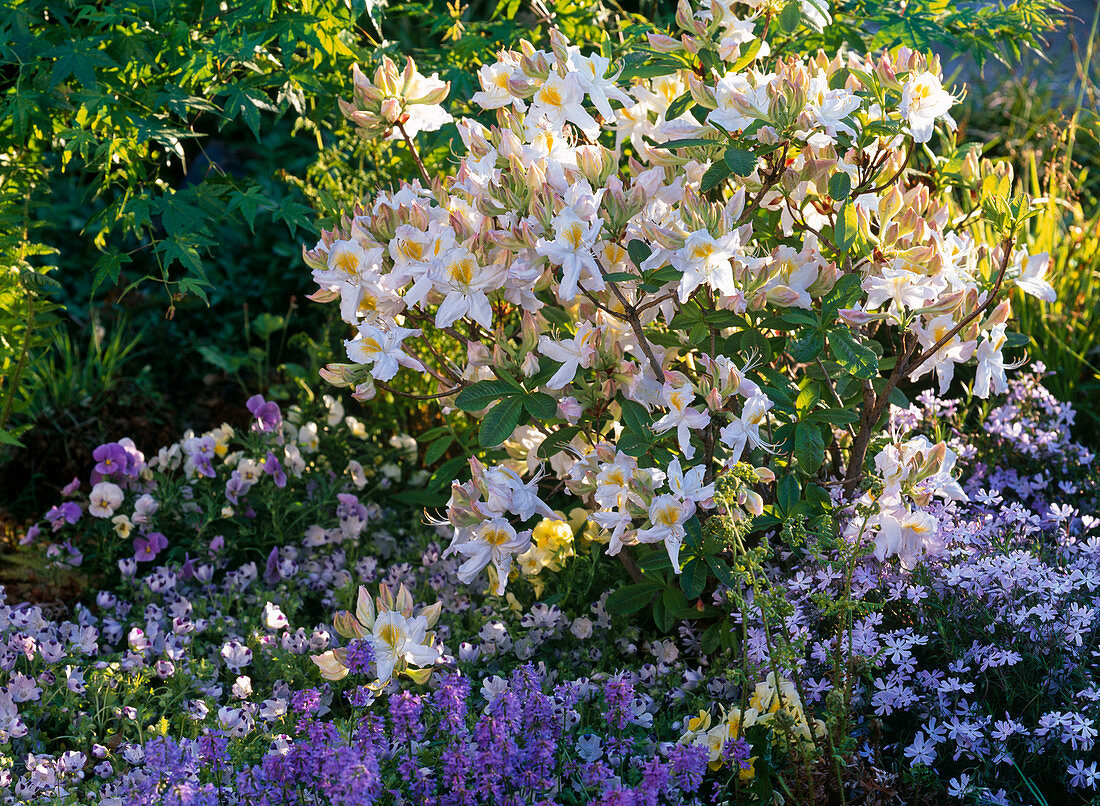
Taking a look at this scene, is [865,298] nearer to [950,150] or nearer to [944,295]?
[944,295]

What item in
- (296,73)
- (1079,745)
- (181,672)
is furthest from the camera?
(296,73)

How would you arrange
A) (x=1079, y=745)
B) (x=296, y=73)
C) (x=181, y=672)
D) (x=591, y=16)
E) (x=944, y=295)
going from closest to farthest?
(x=1079, y=745)
(x=944, y=295)
(x=181, y=672)
(x=296, y=73)
(x=591, y=16)

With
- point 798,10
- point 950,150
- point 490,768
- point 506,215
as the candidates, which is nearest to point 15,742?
point 490,768

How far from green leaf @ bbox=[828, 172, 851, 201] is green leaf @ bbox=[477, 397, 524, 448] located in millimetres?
745

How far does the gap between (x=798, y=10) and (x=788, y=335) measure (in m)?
0.71

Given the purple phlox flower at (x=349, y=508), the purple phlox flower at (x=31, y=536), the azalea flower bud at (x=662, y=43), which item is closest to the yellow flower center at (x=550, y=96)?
the azalea flower bud at (x=662, y=43)

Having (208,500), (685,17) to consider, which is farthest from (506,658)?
(685,17)

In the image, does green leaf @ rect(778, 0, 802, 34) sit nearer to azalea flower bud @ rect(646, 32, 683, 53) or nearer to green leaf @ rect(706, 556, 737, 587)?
azalea flower bud @ rect(646, 32, 683, 53)

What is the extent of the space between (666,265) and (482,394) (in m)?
0.45

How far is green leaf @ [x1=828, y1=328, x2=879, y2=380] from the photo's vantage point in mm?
1934

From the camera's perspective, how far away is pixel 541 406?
199 cm

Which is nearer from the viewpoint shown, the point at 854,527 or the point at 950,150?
the point at 854,527

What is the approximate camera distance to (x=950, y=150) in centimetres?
235

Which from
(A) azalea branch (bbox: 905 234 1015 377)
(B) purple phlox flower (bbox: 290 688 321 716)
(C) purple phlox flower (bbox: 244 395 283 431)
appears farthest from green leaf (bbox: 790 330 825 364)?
(C) purple phlox flower (bbox: 244 395 283 431)
